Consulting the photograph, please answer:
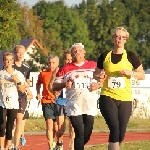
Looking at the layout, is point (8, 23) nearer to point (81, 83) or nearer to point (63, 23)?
point (81, 83)

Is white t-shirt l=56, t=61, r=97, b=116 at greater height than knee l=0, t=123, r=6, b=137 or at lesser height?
greater

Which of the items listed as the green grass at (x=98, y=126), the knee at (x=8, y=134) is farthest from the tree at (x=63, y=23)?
the knee at (x=8, y=134)

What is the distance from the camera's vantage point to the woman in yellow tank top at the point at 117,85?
1214 centimetres

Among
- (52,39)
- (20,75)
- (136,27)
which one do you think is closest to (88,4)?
(136,27)

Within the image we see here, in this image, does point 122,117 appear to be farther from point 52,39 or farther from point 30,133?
point 52,39

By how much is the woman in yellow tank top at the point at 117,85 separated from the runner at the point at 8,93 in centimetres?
375

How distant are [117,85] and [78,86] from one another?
1100 millimetres

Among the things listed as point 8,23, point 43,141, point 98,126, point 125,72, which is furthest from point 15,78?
point 8,23

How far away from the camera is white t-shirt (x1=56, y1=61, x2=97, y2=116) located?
13086 millimetres

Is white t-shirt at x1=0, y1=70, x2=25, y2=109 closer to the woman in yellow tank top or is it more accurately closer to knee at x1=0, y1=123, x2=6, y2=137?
knee at x1=0, y1=123, x2=6, y2=137

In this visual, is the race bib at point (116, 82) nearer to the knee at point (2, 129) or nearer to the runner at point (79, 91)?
the runner at point (79, 91)

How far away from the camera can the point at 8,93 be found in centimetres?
1579

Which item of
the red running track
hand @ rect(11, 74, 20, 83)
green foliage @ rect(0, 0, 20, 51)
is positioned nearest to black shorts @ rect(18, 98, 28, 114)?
hand @ rect(11, 74, 20, 83)

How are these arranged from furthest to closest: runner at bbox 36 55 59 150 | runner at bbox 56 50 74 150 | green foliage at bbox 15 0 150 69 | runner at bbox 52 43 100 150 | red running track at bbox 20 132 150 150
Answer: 1. green foliage at bbox 15 0 150 69
2. red running track at bbox 20 132 150 150
3. runner at bbox 36 55 59 150
4. runner at bbox 56 50 74 150
5. runner at bbox 52 43 100 150
